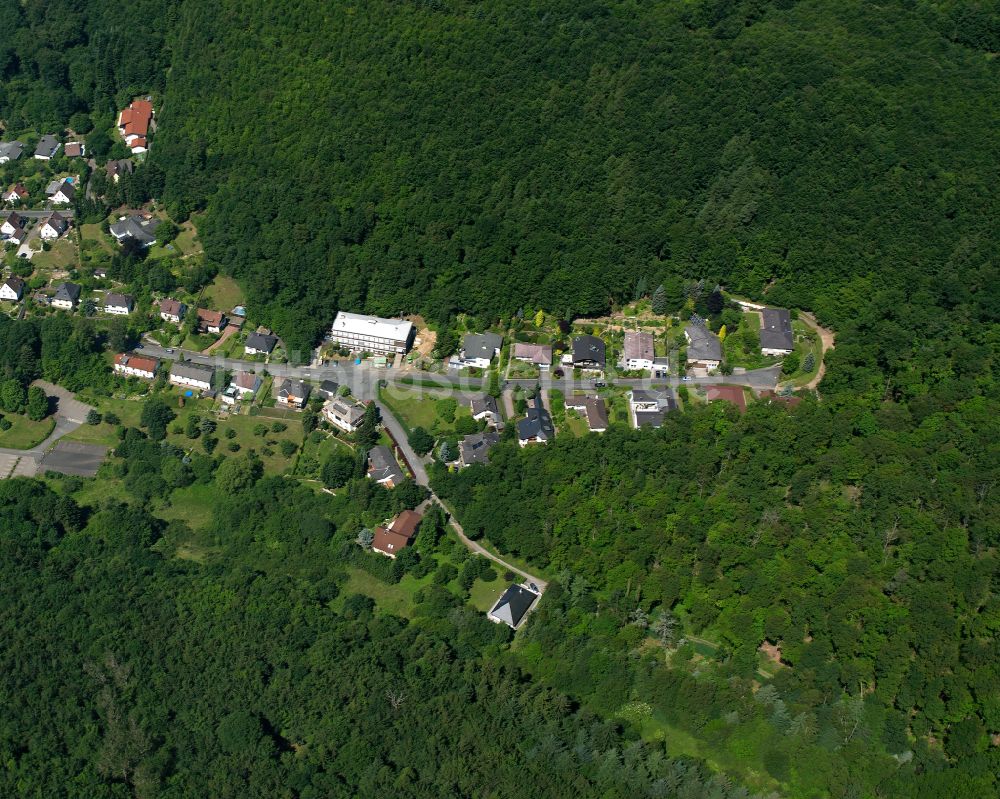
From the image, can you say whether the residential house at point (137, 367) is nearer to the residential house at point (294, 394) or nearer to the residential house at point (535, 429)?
the residential house at point (294, 394)

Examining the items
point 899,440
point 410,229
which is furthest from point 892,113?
point 410,229

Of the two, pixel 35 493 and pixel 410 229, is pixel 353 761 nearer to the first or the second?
pixel 35 493

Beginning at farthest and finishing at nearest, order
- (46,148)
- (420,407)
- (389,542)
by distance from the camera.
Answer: (46,148)
(420,407)
(389,542)

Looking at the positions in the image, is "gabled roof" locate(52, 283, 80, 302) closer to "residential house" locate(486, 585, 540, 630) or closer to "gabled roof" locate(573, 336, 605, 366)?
"gabled roof" locate(573, 336, 605, 366)

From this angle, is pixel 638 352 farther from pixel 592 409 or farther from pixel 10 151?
pixel 10 151

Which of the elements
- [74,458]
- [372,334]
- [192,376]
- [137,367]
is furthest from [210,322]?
[74,458]

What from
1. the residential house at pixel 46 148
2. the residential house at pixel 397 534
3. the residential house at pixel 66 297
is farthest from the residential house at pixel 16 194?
the residential house at pixel 397 534

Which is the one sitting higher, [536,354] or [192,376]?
[536,354]
